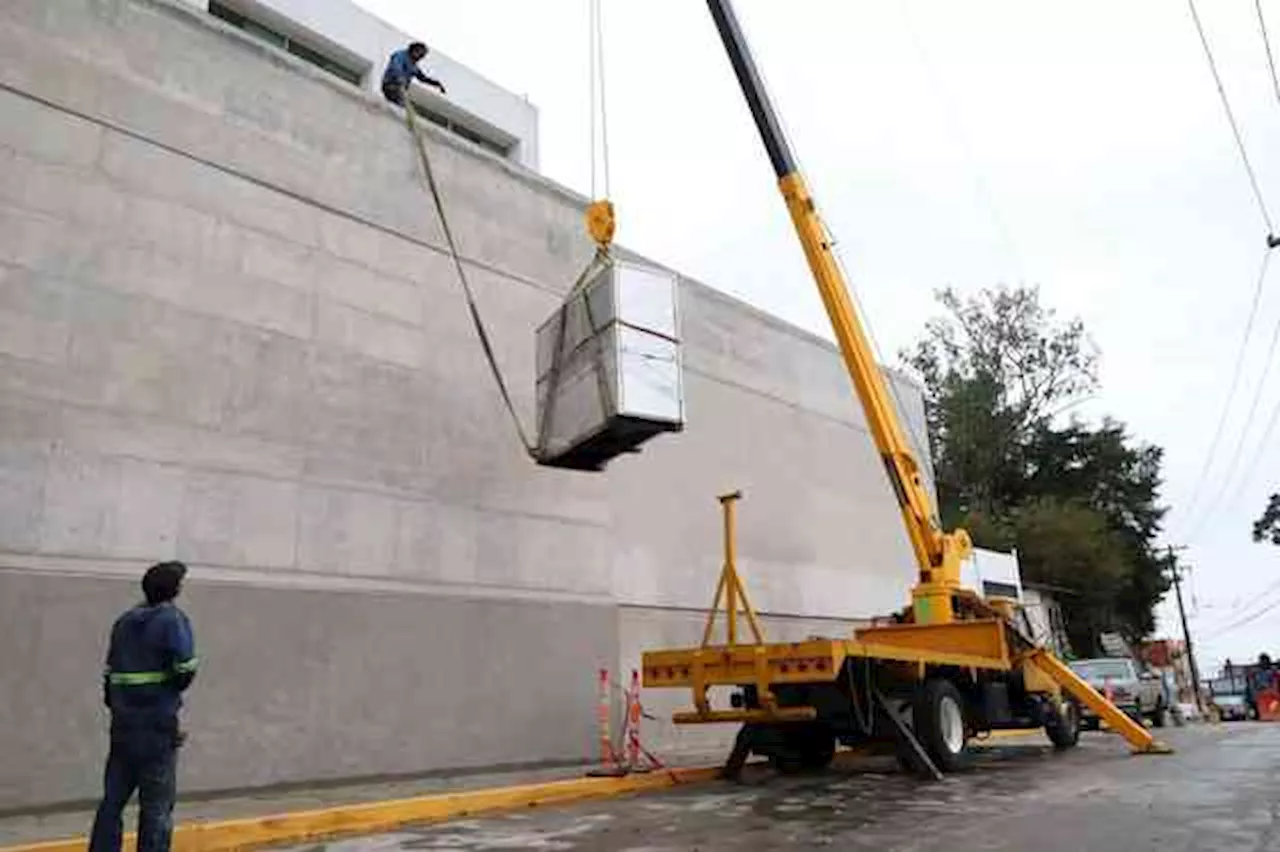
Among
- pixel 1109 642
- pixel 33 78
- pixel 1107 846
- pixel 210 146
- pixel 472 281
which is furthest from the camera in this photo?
pixel 1109 642

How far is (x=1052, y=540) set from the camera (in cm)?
3956

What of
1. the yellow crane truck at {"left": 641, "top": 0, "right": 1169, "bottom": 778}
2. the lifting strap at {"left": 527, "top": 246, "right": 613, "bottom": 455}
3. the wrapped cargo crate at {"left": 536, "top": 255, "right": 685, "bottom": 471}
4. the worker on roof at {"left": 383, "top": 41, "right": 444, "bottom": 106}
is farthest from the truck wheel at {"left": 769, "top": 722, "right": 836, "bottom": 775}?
the worker on roof at {"left": 383, "top": 41, "right": 444, "bottom": 106}

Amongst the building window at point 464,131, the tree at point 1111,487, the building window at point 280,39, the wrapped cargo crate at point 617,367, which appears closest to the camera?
the wrapped cargo crate at point 617,367

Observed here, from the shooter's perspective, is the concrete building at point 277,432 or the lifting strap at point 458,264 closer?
the concrete building at point 277,432

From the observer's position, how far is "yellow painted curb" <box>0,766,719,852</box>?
6.93 metres

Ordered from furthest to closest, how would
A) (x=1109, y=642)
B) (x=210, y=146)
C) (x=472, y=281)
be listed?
(x=1109, y=642) → (x=472, y=281) → (x=210, y=146)

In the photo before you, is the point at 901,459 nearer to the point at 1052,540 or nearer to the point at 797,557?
the point at 797,557

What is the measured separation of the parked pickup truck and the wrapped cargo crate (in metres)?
14.1

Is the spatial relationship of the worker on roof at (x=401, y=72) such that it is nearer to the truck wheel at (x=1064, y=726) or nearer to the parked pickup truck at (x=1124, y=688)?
the truck wheel at (x=1064, y=726)

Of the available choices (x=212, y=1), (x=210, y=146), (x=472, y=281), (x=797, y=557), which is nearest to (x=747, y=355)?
(x=797, y=557)

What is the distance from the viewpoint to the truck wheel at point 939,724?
11203 mm

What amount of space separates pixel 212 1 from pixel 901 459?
21.2 metres

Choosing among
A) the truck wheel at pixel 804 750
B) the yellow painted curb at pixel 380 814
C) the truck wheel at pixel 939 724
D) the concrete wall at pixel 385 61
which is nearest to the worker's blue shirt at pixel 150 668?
the yellow painted curb at pixel 380 814

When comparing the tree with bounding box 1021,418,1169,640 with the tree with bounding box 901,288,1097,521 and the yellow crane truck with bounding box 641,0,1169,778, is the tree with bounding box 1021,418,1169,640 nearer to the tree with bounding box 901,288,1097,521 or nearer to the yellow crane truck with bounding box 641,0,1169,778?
the tree with bounding box 901,288,1097,521
